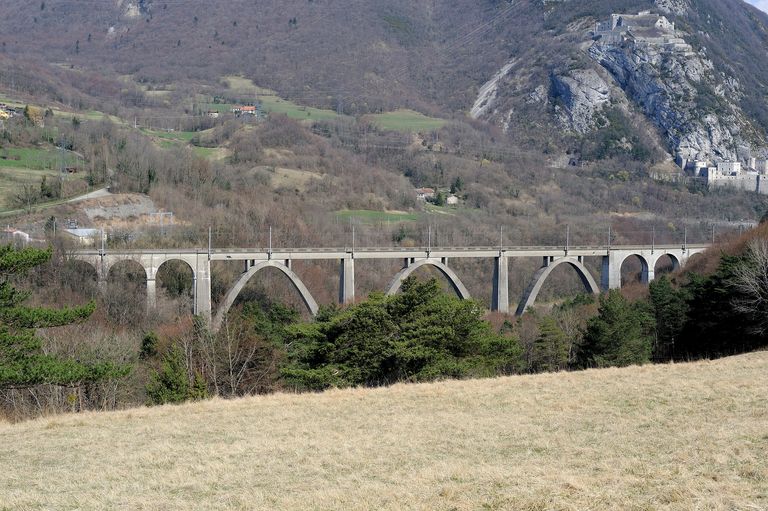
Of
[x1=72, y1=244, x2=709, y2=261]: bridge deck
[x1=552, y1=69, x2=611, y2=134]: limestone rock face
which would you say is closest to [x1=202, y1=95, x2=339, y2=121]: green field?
[x1=552, y1=69, x2=611, y2=134]: limestone rock face

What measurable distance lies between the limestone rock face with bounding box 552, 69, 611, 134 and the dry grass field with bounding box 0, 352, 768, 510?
537 feet

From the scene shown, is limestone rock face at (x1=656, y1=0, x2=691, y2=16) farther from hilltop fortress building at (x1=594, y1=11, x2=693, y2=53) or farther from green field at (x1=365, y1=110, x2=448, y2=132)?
green field at (x1=365, y1=110, x2=448, y2=132)

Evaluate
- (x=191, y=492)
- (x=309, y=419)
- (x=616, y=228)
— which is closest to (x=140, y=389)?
(x=309, y=419)

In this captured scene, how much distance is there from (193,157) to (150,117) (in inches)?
1853

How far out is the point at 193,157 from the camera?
370 ft

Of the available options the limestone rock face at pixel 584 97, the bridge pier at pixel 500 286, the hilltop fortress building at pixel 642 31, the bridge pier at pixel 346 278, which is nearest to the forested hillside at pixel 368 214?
the limestone rock face at pixel 584 97

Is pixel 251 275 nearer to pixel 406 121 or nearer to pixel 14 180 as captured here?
pixel 14 180

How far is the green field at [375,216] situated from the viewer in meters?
104

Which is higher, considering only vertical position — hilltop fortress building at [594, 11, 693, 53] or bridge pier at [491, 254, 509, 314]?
hilltop fortress building at [594, 11, 693, 53]

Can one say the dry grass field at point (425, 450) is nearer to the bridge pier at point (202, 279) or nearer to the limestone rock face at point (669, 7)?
the bridge pier at point (202, 279)

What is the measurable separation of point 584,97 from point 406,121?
36.6m

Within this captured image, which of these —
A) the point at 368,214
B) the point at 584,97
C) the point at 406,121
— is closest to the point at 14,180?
the point at 368,214

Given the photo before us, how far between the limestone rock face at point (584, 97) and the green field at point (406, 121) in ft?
86.1

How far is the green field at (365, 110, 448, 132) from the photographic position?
172875 millimetres
